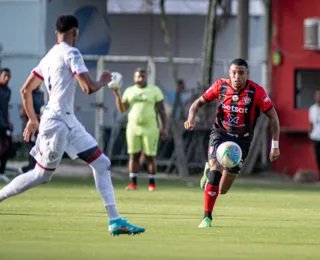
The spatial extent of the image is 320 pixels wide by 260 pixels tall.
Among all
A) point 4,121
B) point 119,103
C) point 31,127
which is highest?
point 31,127

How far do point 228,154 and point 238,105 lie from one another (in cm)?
85

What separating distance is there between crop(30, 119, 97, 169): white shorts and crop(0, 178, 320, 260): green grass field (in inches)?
33.2

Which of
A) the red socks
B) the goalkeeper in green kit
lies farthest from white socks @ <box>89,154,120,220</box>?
the goalkeeper in green kit

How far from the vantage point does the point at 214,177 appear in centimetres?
1423

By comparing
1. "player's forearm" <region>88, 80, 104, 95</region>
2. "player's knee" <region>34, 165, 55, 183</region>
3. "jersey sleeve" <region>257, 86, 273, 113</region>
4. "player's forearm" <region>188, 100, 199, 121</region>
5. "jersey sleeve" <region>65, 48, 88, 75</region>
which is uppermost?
"jersey sleeve" <region>65, 48, 88, 75</region>

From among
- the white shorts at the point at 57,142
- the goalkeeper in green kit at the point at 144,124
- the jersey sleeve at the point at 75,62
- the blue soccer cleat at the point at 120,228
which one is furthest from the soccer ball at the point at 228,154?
the goalkeeper in green kit at the point at 144,124

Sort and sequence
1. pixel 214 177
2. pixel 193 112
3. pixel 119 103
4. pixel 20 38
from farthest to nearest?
1. pixel 20 38
2. pixel 119 103
3. pixel 193 112
4. pixel 214 177

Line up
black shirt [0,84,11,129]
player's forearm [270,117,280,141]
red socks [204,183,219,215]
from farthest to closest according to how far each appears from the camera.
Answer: black shirt [0,84,11,129] < player's forearm [270,117,280,141] < red socks [204,183,219,215]

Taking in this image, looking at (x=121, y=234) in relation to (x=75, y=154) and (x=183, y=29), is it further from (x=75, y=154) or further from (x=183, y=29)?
(x=183, y=29)

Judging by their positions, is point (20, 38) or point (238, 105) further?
point (20, 38)

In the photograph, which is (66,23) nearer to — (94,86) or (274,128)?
(94,86)

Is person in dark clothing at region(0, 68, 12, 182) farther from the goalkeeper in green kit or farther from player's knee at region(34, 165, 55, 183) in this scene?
player's knee at region(34, 165, 55, 183)

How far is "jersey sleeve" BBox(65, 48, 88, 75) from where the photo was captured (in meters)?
12.1

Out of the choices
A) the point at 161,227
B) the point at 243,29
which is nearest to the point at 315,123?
the point at 243,29
